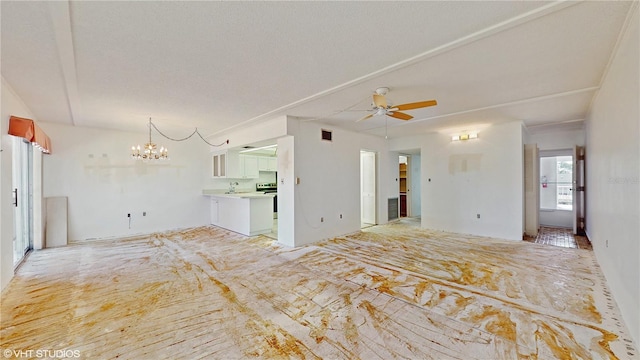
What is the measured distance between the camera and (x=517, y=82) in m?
3.22

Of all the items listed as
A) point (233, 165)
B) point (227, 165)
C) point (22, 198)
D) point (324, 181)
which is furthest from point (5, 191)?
point (324, 181)

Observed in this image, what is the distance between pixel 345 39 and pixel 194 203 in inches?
250

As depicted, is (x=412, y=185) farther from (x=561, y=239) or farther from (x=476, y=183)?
(x=561, y=239)

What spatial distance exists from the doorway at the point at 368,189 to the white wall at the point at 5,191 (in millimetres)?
6416

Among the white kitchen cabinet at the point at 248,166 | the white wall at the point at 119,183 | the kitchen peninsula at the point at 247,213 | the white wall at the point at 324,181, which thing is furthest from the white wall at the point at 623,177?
the white wall at the point at 119,183

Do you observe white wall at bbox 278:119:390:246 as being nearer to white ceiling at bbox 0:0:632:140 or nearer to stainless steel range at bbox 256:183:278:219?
white ceiling at bbox 0:0:632:140

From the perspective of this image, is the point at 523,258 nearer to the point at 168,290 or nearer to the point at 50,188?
the point at 168,290

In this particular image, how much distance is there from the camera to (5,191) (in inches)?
121

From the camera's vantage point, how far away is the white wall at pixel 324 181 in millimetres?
5031

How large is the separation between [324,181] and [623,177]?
417 cm

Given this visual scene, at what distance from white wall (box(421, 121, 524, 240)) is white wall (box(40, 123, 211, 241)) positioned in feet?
20.5

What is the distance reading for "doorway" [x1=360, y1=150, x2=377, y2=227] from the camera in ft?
23.7

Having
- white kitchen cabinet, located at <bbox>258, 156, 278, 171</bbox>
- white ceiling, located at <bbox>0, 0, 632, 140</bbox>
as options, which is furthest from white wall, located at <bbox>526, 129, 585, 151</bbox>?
white kitchen cabinet, located at <bbox>258, 156, 278, 171</bbox>

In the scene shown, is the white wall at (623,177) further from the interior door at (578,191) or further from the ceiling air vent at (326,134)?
the ceiling air vent at (326,134)
